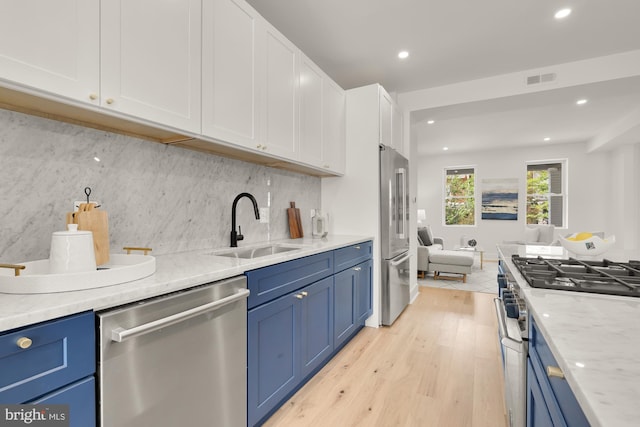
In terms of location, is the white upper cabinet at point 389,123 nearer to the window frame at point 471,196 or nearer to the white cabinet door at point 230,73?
the white cabinet door at point 230,73

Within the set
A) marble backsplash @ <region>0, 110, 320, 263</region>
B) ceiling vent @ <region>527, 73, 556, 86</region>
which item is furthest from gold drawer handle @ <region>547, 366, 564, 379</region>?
ceiling vent @ <region>527, 73, 556, 86</region>

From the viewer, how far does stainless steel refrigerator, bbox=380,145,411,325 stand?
10.3 ft

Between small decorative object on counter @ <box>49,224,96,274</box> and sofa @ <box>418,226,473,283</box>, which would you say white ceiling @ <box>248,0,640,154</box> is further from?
sofa @ <box>418,226,473,283</box>

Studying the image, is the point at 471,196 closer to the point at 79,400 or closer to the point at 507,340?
the point at 507,340

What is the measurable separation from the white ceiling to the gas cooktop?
6.67 ft

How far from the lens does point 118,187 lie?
5.28 feet

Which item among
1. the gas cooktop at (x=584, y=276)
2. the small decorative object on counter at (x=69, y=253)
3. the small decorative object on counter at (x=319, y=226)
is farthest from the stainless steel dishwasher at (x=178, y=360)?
the small decorative object on counter at (x=319, y=226)

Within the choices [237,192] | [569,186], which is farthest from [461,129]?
[237,192]

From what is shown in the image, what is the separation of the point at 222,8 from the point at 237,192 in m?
1.17

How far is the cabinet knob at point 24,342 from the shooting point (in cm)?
76

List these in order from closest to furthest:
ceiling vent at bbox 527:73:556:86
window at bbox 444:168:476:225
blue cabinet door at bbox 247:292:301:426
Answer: blue cabinet door at bbox 247:292:301:426, ceiling vent at bbox 527:73:556:86, window at bbox 444:168:476:225

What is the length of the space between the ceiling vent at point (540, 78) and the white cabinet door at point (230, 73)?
3110 millimetres

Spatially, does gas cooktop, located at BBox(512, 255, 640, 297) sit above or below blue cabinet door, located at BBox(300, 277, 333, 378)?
above

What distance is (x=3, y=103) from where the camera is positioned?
3.95 feet
